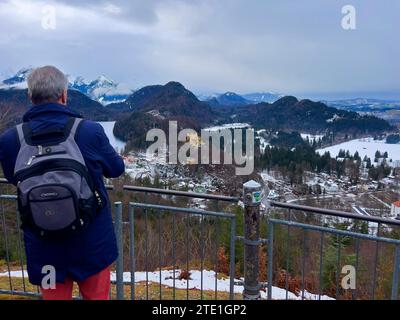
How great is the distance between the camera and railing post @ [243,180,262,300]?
2.93 metres

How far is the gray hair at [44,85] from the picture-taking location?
1.94 m

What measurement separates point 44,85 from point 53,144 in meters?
0.33

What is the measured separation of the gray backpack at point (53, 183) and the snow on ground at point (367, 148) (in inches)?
3457

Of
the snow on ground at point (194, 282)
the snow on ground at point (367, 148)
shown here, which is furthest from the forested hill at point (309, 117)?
the snow on ground at point (194, 282)

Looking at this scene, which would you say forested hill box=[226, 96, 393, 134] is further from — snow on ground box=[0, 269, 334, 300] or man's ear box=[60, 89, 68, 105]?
man's ear box=[60, 89, 68, 105]

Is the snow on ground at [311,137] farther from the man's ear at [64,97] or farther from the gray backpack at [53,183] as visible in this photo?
the gray backpack at [53,183]

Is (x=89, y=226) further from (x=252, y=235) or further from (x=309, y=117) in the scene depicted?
(x=309, y=117)

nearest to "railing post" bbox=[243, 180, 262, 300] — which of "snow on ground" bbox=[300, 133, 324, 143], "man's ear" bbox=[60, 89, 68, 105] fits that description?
"man's ear" bbox=[60, 89, 68, 105]

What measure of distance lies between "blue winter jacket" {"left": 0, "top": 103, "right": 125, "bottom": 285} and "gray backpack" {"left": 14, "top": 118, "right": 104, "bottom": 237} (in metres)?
0.05

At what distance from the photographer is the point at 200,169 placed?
1251 inches

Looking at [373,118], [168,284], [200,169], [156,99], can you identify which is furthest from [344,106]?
[168,284]

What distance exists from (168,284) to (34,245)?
3.92 m

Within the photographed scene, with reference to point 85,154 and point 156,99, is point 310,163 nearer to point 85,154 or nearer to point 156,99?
point 156,99

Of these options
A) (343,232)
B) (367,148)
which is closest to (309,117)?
(367,148)
